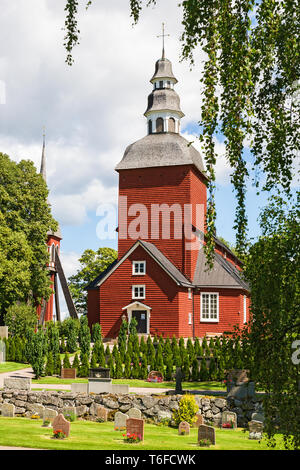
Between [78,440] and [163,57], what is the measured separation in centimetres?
3587

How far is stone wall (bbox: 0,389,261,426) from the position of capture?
17.0m

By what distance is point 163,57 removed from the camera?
4303cm

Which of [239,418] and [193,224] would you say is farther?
[193,224]

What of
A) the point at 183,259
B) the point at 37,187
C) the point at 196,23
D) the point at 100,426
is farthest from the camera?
the point at 37,187

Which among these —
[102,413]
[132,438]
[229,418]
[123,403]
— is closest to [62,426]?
[132,438]

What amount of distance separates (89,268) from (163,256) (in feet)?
75.5

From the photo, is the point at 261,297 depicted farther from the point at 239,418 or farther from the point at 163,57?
the point at 163,57

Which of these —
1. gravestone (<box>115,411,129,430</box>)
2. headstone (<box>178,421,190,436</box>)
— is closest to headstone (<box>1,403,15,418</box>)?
gravestone (<box>115,411,129,430</box>)

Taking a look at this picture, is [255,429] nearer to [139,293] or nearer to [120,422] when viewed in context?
[120,422]

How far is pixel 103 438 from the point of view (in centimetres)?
1395

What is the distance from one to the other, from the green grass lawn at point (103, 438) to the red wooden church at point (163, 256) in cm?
1892

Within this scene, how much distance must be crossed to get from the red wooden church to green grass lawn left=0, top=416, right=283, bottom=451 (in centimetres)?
1892

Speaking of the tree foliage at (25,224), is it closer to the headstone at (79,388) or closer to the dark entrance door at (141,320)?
the dark entrance door at (141,320)
